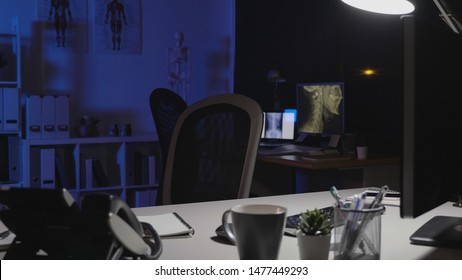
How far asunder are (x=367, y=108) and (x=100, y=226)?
3.10 m

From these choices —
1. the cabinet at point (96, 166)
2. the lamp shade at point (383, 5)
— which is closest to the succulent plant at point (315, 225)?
the lamp shade at point (383, 5)

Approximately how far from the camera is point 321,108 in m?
3.83

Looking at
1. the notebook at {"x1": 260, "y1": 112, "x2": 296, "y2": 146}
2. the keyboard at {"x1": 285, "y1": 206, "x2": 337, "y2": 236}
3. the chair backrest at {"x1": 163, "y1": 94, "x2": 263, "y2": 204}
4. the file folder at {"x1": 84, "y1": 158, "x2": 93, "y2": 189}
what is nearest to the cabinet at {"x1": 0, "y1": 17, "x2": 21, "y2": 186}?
the file folder at {"x1": 84, "y1": 158, "x2": 93, "y2": 189}

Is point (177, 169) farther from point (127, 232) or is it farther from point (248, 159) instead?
point (127, 232)

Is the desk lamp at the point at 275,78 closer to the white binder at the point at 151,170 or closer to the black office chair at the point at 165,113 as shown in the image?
the white binder at the point at 151,170

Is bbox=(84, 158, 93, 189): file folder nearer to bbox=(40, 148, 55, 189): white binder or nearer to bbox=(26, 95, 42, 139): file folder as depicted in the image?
bbox=(40, 148, 55, 189): white binder

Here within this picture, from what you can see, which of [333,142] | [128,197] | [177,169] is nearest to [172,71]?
[128,197]

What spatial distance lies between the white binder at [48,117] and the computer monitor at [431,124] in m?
3.37

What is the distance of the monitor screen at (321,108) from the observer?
145 inches

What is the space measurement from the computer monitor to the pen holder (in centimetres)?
6

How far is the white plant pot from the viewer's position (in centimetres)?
105

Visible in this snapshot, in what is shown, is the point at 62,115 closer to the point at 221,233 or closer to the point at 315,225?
the point at 221,233

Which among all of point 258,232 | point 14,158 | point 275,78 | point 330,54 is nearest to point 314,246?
point 258,232
